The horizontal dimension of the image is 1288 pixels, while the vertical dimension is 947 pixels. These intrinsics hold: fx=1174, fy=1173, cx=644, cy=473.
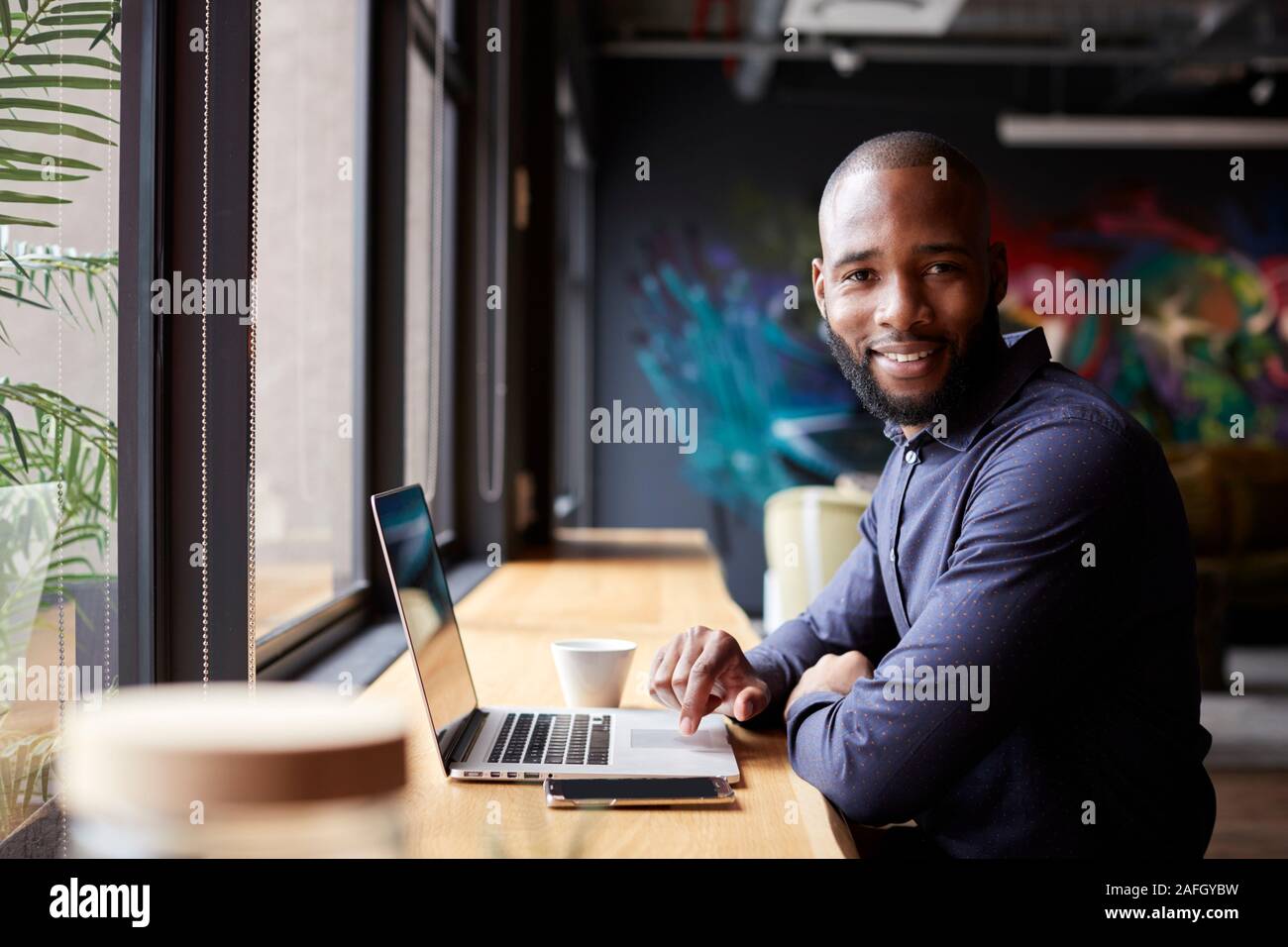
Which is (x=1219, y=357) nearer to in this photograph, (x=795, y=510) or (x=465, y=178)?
(x=795, y=510)

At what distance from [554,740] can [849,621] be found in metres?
0.51

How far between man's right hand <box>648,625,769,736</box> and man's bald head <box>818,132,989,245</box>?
54cm

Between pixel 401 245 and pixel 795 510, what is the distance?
252 centimetres

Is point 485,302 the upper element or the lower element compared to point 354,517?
upper

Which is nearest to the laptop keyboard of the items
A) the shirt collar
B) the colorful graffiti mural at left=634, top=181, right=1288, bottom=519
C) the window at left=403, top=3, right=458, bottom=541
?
the shirt collar

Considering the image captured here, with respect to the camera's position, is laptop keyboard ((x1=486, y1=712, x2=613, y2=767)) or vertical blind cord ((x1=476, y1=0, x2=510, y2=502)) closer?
laptop keyboard ((x1=486, y1=712, x2=613, y2=767))

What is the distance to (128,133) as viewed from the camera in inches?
38.7

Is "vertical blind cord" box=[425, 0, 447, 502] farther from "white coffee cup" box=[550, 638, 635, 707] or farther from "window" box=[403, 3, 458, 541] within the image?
"white coffee cup" box=[550, 638, 635, 707]

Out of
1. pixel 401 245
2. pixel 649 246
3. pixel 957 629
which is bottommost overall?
pixel 957 629

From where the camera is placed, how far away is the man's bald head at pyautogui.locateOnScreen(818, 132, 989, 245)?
1.28m

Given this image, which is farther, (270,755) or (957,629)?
(957,629)

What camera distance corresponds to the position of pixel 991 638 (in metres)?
1.06

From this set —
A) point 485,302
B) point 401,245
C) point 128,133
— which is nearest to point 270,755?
point 128,133

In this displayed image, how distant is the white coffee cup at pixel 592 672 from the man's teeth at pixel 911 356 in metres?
0.46
